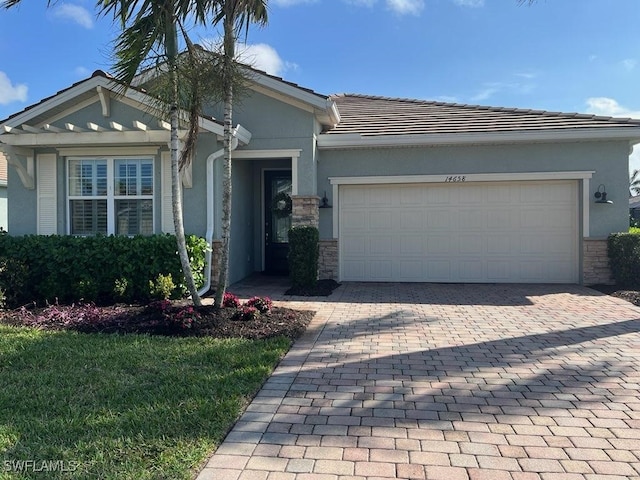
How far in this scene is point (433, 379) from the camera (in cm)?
450

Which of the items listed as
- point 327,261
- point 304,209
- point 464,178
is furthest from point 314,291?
point 464,178

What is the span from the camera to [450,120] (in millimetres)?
11484

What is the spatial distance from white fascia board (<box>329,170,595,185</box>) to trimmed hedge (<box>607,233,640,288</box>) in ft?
5.14

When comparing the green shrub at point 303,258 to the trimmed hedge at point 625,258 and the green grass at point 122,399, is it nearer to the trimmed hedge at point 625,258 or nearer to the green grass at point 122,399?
the green grass at point 122,399

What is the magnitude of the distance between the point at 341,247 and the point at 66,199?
616 centimetres

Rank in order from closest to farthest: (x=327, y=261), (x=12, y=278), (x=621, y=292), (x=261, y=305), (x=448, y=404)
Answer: (x=448, y=404)
(x=261, y=305)
(x=12, y=278)
(x=621, y=292)
(x=327, y=261)

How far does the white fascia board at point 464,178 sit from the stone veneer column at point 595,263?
1510 mm

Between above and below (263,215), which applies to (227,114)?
above

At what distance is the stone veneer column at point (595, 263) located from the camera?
33.6 feet

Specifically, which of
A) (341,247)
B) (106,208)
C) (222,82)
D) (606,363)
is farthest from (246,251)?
(606,363)

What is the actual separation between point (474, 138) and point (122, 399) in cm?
908

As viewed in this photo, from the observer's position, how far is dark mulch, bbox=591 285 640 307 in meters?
8.44

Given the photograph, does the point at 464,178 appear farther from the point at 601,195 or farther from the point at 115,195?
the point at 115,195

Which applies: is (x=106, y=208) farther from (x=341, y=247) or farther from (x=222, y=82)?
(x=341, y=247)
